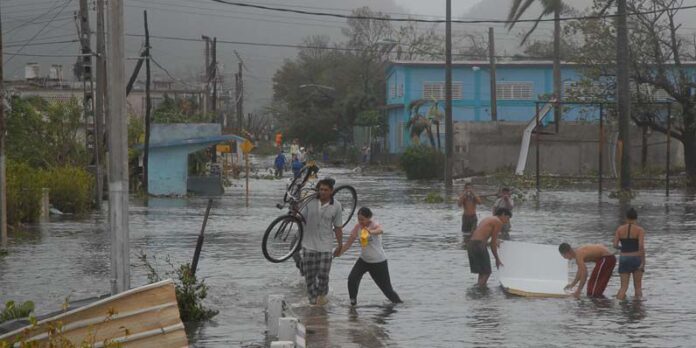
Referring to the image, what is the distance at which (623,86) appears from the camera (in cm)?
3753

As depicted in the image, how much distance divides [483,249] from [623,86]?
70.5 feet

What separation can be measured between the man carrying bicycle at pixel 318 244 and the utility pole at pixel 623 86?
23.4 meters

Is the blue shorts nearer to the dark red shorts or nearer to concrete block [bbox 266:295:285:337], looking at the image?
the dark red shorts

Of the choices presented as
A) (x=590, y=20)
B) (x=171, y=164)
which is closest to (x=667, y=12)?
(x=590, y=20)

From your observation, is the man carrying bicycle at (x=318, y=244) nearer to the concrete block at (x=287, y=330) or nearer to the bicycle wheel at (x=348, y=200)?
the bicycle wheel at (x=348, y=200)

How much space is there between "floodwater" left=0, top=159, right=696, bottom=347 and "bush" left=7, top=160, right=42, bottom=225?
22.2 inches

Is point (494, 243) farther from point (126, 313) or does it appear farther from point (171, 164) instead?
point (171, 164)

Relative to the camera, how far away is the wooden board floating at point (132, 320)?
9.78 m

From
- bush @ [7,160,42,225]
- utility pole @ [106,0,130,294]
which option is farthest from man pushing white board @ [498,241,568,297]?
bush @ [7,160,42,225]

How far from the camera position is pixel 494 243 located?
695 inches

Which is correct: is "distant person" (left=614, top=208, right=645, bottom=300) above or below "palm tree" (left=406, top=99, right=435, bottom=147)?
below

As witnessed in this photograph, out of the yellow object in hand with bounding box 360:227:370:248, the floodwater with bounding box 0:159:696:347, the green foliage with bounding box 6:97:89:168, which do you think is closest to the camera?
the floodwater with bounding box 0:159:696:347

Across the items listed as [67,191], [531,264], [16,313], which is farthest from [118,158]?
[67,191]

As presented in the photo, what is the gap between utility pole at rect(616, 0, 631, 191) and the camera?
3694cm
